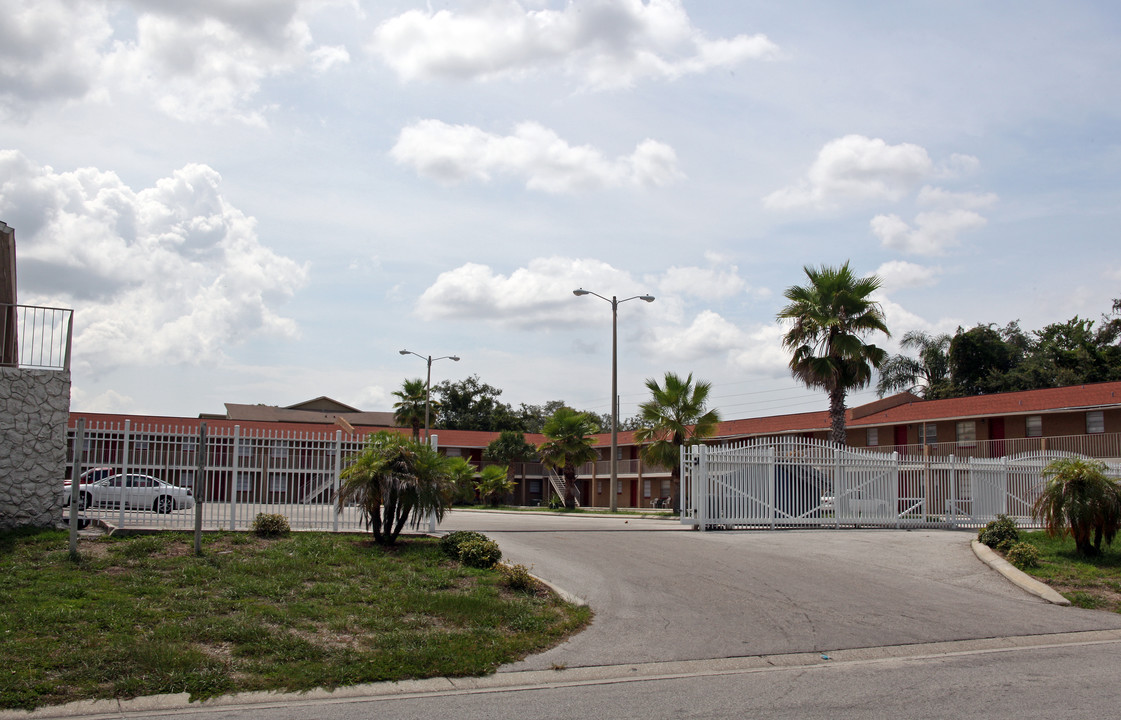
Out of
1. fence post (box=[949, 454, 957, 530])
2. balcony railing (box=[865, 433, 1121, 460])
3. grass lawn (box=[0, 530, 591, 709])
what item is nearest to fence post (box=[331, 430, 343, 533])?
grass lawn (box=[0, 530, 591, 709])

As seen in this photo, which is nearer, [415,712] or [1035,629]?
[415,712]

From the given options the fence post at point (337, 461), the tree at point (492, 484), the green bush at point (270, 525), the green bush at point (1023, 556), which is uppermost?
the fence post at point (337, 461)

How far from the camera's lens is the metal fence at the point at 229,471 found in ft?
45.5

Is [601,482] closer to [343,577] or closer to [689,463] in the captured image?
[689,463]

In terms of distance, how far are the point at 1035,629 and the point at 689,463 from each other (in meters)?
10.3

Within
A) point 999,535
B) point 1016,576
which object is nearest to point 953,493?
point 999,535

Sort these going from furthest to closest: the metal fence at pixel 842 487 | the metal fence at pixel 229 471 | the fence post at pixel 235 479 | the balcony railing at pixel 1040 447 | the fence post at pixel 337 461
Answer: the balcony railing at pixel 1040 447 < the metal fence at pixel 842 487 < the fence post at pixel 337 461 < the fence post at pixel 235 479 < the metal fence at pixel 229 471

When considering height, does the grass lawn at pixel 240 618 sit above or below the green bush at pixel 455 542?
below

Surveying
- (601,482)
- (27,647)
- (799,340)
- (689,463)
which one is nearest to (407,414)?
(601,482)

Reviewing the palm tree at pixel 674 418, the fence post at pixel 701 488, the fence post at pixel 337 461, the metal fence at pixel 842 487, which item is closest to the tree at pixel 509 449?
the palm tree at pixel 674 418

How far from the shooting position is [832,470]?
70.5 ft

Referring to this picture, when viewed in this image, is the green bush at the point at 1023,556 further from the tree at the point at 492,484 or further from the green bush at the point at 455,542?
the tree at the point at 492,484

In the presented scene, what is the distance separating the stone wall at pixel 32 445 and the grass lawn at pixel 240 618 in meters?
→ 0.93

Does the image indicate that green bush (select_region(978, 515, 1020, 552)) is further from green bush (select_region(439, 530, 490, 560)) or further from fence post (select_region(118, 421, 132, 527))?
fence post (select_region(118, 421, 132, 527))
